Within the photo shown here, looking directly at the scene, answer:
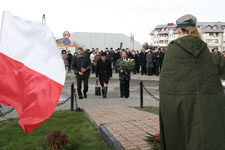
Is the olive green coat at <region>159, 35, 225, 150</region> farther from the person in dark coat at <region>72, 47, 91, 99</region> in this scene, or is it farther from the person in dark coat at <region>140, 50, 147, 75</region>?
the person in dark coat at <region>140, 50, 147, 75</region>

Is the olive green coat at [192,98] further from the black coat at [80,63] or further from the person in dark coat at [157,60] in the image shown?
the person in dark coat at [157,60]

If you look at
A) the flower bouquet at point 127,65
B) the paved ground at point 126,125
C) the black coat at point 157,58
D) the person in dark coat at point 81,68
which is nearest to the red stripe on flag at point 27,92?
the paved ground at point 126,125

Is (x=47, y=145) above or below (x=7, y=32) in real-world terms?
below

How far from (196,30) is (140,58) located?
21.1m

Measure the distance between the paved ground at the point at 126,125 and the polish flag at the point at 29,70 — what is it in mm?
1794

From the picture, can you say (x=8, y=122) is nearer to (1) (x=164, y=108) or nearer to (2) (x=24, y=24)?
(2) (x=24, y=24)

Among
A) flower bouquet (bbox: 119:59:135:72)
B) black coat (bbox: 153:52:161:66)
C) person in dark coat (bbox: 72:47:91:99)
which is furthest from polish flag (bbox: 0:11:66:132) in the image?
black coat (bbox: 153:52:161:66)

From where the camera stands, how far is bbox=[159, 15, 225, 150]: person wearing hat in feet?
9.48

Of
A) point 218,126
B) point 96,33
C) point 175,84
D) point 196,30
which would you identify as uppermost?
point 96,33

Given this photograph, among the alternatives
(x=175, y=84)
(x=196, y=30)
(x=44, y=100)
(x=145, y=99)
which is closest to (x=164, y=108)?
(x=175, y=84)

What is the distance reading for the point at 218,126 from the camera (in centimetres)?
294

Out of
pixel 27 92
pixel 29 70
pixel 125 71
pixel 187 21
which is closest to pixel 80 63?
pixel 125 71

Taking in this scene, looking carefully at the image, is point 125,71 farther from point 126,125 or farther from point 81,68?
point 126,125

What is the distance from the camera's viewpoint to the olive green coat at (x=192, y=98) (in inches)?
114
